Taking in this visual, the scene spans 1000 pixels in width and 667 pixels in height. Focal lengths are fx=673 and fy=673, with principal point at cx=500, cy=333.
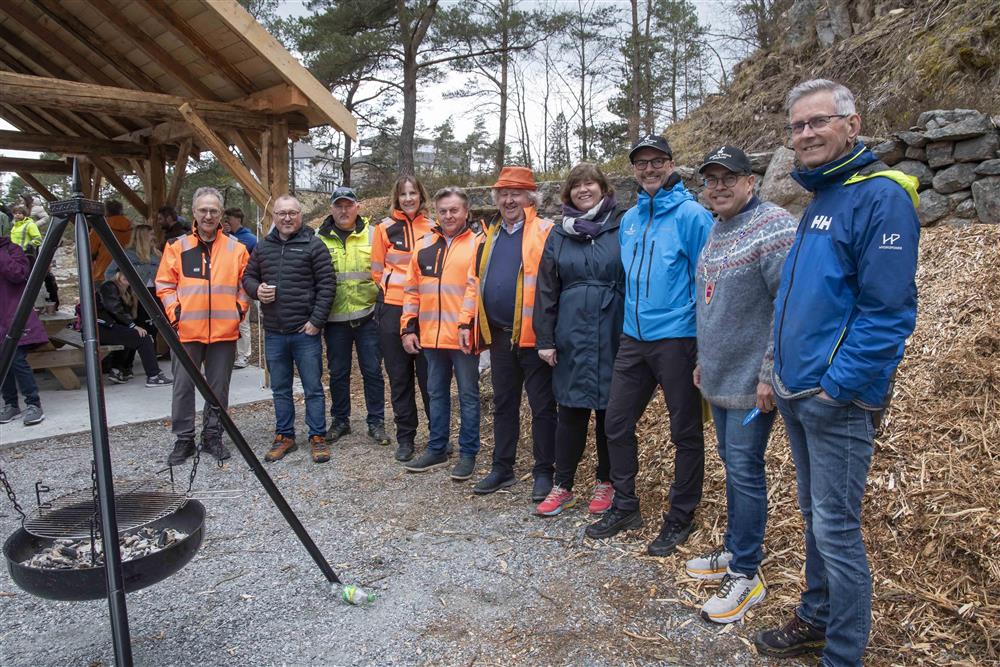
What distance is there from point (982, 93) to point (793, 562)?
4586 millimetres

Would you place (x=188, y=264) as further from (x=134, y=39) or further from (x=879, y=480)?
(x=879, y=480)

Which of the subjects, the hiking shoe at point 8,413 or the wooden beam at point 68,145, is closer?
the hiking shoe at point 8,413

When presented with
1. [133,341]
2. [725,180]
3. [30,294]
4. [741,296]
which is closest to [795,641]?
[741,296]

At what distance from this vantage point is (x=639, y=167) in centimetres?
316

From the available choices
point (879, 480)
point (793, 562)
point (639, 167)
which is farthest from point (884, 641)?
point (639, 167)

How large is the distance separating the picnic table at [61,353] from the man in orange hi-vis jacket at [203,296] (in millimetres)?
2172

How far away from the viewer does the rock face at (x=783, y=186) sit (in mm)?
5535

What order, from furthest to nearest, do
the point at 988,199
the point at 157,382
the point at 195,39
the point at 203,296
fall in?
the point at 157,382, the point at 195,39, the point at 203,296, the point at 988,199

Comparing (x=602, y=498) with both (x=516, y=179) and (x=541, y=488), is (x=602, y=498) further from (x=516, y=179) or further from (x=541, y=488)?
(x=516, y=179)

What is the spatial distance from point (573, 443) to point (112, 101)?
515cm

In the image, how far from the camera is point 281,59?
19.5 ft

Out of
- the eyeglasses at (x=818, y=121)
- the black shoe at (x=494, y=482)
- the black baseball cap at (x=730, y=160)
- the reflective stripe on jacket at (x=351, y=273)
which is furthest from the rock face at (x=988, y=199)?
the reflective stripe on jacket at (x=351, y=273)

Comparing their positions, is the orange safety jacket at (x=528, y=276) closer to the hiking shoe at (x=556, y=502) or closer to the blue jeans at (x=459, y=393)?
the blue jeans at (x=459, y=393)

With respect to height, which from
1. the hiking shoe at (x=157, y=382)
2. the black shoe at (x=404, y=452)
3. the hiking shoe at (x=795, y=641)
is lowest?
the hiking shoe at (x=795, y=641)
